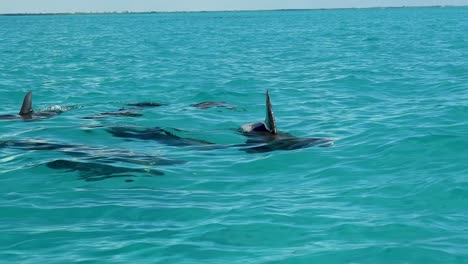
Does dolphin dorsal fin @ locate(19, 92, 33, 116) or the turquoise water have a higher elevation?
dolphin dorsal fin @ locate(19, 92, 33, 116)

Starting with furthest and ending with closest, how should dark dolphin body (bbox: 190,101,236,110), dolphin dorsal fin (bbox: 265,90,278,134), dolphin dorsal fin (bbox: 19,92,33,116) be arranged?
dark dolphin body (bbox: 190,101,236,110) < dolphin dorsal fin (bbox: 19,92,33,116) < dolphin dorsal fin (bbox: 265,90,278,134)

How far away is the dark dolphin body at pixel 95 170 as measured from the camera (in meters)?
11.2

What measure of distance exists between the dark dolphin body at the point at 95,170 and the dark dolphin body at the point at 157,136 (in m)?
2.21

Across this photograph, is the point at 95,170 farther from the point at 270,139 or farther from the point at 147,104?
the point at 147,104

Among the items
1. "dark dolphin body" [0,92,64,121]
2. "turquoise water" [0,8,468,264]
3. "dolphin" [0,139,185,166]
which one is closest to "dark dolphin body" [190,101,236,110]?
"turquoise water" [0,8,468,264]

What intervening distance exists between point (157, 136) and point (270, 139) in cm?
231

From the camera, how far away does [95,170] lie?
37.6ft

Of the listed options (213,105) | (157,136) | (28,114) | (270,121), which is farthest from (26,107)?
(270,121)

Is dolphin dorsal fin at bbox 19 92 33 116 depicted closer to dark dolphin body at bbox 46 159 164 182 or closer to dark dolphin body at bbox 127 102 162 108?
dark dolphin body at bbox 127 102 162 108

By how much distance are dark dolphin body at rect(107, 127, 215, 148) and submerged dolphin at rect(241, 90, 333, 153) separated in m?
0.84

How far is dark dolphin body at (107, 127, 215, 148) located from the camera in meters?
13.9

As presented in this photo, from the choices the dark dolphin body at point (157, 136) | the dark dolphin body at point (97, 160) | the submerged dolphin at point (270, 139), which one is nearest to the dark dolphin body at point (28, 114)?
the dark dolphin body at point (157, 136)

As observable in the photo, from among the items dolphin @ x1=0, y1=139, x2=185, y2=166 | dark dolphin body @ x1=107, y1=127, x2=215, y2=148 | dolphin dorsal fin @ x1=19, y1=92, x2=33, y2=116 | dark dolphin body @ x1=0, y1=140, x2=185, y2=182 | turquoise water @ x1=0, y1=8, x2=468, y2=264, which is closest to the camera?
turquoise water @ x1=0, y1=8, x2=468, y2=264

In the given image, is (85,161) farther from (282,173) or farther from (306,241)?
(306,241)
